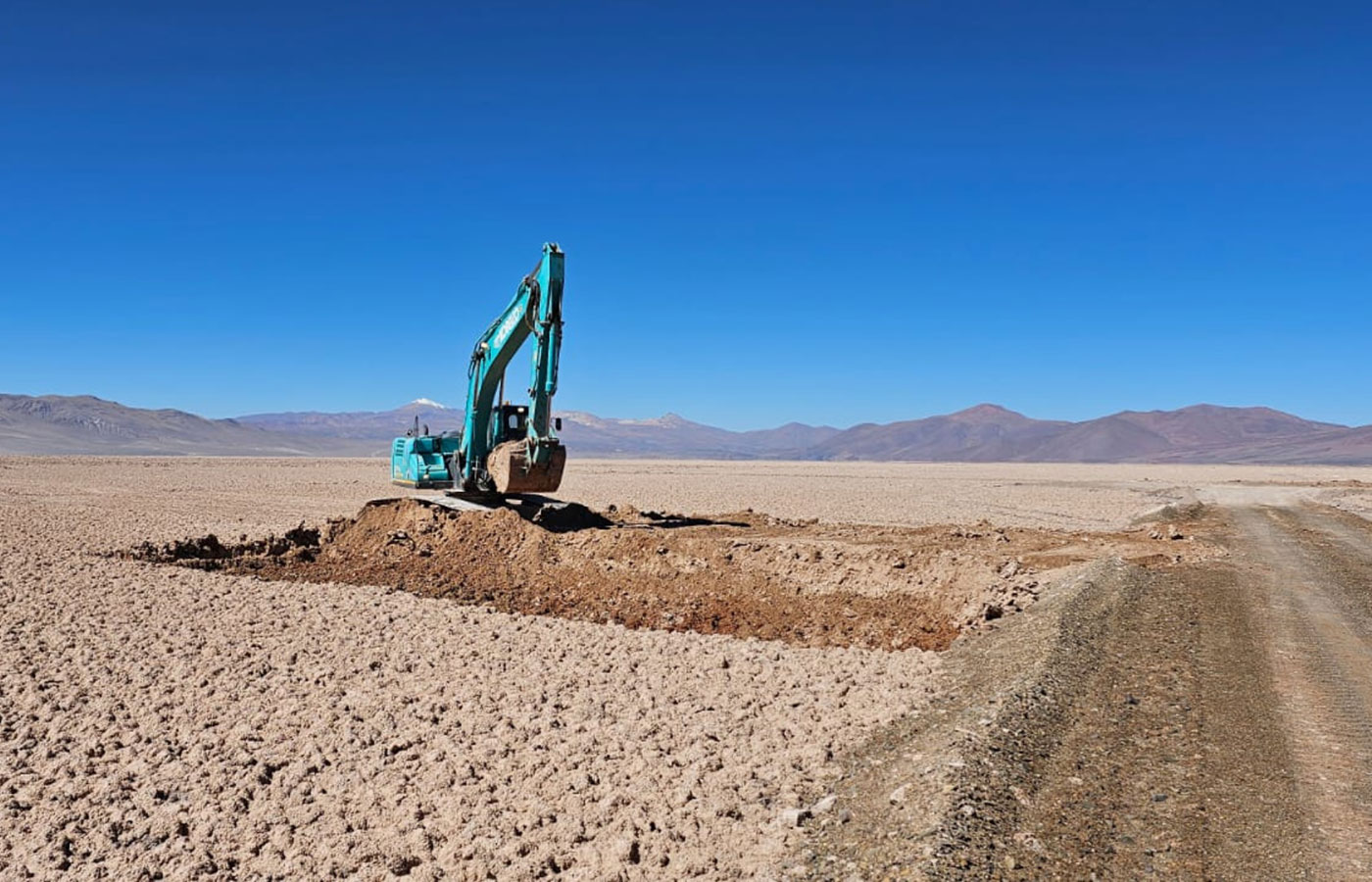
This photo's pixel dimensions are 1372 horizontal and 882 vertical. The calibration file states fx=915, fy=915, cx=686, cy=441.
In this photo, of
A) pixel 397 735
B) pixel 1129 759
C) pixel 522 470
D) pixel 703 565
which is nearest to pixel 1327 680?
pixel 1129 759

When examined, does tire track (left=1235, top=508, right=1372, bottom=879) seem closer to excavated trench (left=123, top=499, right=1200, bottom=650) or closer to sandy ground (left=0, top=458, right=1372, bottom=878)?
excavated trench (left=123, top=499, right=1200, bottom=650)

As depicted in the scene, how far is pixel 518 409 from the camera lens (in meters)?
18.2

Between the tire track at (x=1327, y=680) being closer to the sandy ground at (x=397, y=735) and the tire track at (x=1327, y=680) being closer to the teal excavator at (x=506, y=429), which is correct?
the sandy ground at (x=397, y=735)

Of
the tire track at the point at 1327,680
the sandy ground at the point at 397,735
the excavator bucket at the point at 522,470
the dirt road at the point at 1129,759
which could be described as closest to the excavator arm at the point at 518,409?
the excavator bucket at the point at 522,470

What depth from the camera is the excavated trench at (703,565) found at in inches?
447

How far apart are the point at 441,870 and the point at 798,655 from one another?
4.99 metres

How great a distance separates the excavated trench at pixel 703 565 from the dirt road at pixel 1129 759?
1805 mm

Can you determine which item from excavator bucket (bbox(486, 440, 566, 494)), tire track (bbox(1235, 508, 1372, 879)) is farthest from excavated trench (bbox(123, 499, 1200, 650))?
tire track (bbox(1235, 508, 1372, 879))

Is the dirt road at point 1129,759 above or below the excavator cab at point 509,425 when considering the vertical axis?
below

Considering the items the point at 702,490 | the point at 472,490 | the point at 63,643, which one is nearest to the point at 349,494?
the point at 702,490

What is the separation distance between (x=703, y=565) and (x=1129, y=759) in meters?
8.58

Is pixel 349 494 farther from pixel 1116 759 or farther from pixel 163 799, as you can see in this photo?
pixel 1116 759

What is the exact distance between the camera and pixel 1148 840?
470cm

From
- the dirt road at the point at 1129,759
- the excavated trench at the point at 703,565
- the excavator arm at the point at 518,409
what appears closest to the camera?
the dirt road at the point at 1129,759
